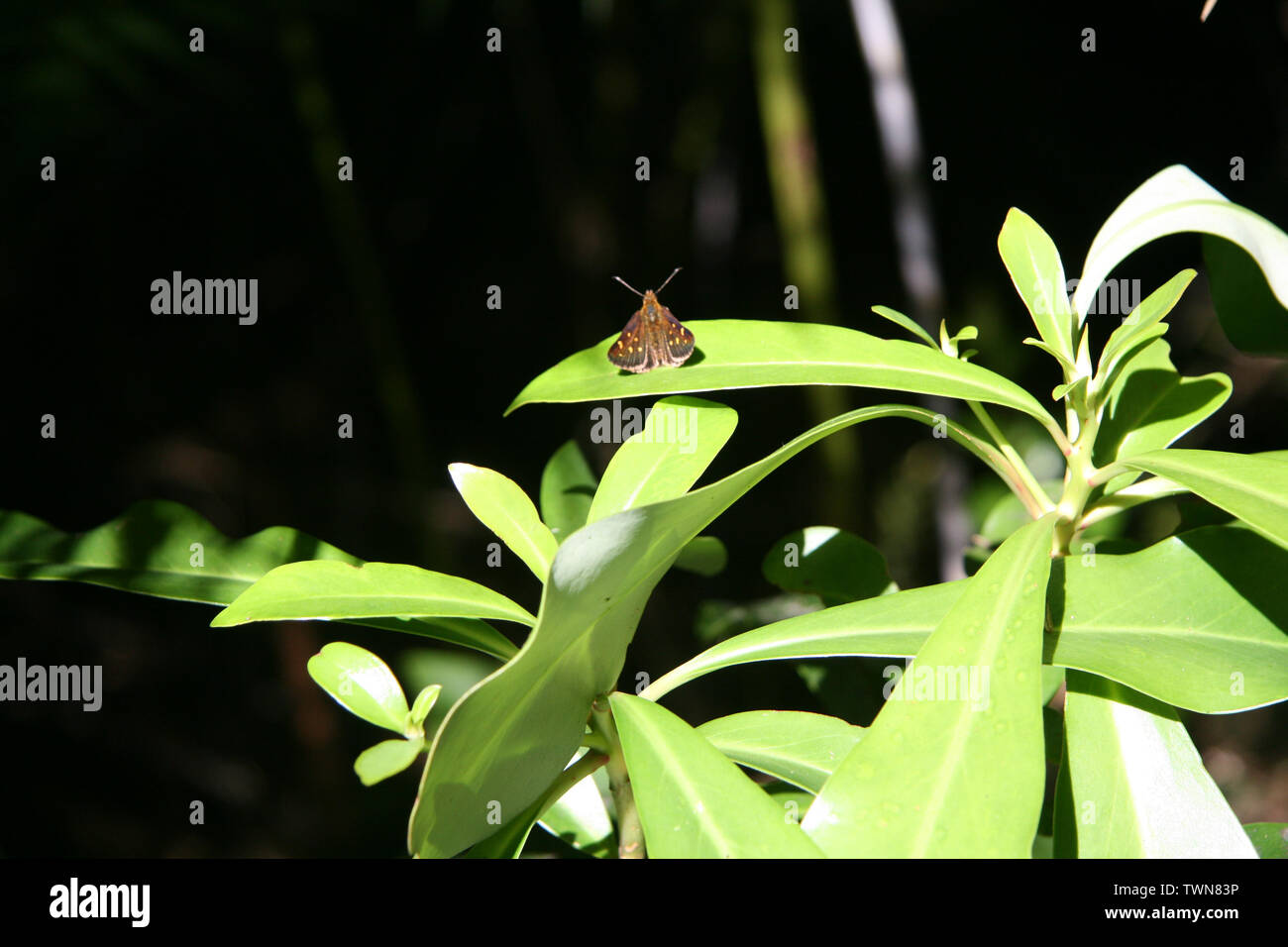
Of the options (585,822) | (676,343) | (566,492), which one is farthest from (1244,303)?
(585,822)

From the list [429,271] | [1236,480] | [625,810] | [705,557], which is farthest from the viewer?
[429,271]

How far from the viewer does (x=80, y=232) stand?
2057 millimetres

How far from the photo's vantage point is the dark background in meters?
1.99

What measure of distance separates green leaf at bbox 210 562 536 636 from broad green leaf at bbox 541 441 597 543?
22 cm

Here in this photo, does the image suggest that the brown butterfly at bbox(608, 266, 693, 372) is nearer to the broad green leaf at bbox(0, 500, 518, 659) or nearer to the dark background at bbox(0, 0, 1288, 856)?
the broad green leaf at bbox(0, 500, 518, 659)

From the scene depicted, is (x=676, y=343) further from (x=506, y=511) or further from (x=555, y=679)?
(x=555, y=679)

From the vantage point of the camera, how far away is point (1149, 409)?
74 centimetres

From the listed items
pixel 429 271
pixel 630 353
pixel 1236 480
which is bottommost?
pixel 1236 480

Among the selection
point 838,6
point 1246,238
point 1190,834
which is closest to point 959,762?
point 1190,834

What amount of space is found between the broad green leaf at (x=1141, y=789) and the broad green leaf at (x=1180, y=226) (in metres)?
0.31

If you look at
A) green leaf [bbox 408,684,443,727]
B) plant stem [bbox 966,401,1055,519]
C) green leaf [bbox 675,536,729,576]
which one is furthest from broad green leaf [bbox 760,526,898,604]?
green leaf [bbox 408,684,443,727]

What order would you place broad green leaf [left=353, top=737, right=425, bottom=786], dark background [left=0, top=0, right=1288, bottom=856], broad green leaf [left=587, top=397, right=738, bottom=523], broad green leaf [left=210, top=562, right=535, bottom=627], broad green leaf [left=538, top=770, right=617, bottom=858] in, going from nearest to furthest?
broad green leaf [left=353, top=737, right=425, bottom=786], broad green leaf [left=210, top=562, right=535, bottom=627], broad green leaf [left=587, top=397, right=738, bottom=523], broad green leaf [left=538, top=770, right=617, bottom=858], dark background [left=0, top=0, right=1288, bottom=856]

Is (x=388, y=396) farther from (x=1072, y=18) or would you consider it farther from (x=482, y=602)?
(x=1072, y=18)

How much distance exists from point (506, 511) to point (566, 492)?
236 mm
